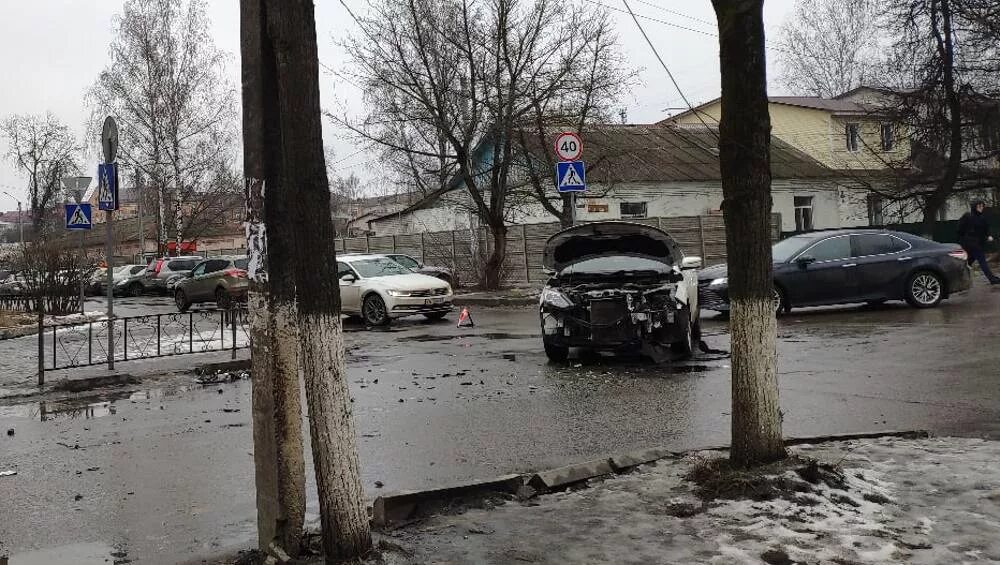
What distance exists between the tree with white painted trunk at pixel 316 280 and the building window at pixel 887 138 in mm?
31599

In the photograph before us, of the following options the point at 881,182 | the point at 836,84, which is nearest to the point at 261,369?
the point at 881,182

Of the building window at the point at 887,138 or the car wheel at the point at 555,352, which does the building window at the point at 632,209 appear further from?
the car wheel at the point at 555,352

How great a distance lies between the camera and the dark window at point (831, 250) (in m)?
15.4

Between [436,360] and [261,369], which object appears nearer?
[261,369]

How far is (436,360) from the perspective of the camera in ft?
40.8

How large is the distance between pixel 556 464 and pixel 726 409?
2.39m

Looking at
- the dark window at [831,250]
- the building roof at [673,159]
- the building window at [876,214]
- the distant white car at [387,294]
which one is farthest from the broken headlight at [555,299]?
the building window at [876,214]

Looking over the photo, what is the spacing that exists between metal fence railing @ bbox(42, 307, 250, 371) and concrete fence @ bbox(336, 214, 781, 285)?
13.4 meters

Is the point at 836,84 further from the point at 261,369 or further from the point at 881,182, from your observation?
the point at 261,369

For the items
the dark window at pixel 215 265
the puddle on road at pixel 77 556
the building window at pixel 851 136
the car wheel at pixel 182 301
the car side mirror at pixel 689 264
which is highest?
the building window at pixel 851 136

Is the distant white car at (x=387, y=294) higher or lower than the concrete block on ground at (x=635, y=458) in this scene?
higher

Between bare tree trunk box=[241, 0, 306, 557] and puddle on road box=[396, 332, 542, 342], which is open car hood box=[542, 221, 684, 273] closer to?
puddle on road box=[396, 332, 542, 342]

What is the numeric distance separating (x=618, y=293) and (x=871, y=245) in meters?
Result: 7.32

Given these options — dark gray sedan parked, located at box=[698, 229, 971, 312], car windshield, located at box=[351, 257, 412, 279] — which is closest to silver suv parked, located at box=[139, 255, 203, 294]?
car windshield, located at box=[351, 257, 412, 279]
